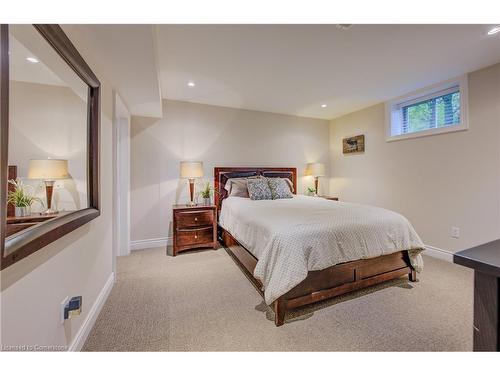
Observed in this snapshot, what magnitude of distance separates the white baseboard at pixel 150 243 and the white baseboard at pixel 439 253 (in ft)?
12.9

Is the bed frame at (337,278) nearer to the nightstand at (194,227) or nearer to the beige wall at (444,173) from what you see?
the nightstand at (194,227)

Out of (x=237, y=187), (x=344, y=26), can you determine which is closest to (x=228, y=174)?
(x=237, y=187)

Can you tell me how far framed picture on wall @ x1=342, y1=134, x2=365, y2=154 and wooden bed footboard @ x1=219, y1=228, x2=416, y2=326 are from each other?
240 centimetres

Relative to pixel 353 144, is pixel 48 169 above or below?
below

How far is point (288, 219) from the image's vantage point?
76.0 inches

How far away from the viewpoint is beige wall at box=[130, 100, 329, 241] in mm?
3318

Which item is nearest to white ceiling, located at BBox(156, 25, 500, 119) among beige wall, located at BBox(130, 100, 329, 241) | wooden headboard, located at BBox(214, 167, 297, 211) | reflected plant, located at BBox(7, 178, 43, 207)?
beige wall, located at BBox(130, 100, 329, 241)

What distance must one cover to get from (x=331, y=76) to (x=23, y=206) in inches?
120

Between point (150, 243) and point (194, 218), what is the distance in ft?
3.09

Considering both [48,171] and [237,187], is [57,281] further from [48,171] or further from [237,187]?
[237,187]

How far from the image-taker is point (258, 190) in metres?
3.31

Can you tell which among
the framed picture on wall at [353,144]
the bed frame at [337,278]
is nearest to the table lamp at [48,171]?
the bed frame at [337,278]
